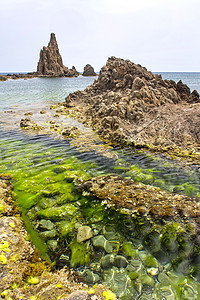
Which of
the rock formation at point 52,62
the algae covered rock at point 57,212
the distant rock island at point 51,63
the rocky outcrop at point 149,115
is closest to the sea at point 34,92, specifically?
the rocky outcrop at point 149,115

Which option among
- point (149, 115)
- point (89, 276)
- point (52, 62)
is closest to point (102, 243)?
point (89, 276)

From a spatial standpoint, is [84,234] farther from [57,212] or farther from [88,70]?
[88,70]

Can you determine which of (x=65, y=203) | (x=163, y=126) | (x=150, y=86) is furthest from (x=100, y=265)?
(x=150, y=86)

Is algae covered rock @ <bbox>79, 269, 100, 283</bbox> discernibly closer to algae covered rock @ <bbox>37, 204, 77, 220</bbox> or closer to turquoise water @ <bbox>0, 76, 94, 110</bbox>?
algae covered rock @ <bbox>37, 204, 77, 220</bbox>

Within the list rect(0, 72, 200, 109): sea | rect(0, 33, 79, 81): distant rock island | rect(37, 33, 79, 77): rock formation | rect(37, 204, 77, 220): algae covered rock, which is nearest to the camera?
rect(37, 204, 77, 220): algae covered rock

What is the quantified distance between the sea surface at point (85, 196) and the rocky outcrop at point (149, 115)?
2.16 m

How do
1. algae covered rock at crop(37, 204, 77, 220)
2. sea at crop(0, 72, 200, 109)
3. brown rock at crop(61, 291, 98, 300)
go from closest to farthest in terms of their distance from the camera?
brown rock at crop(61, 291, 98, 300)
algae covered rock at crop(37, 204, 77, 220)
sea at crop(0, 72, 200, 109)

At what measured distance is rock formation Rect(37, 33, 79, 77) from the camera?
168000mm

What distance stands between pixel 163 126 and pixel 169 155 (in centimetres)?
418

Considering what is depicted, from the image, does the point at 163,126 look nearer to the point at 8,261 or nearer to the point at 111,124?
the point at 111,124

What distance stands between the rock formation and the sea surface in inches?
6829

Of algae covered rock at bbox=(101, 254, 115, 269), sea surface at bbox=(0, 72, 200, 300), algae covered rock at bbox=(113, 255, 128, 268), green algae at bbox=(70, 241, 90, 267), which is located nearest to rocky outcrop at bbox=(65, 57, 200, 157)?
sea surface at bbox=(0, 72, 200, 300)

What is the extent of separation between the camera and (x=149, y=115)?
1733 centimetres

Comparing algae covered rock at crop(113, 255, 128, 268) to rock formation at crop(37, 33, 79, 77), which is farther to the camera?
rock formation at crop(37, 33, 79, 77)
